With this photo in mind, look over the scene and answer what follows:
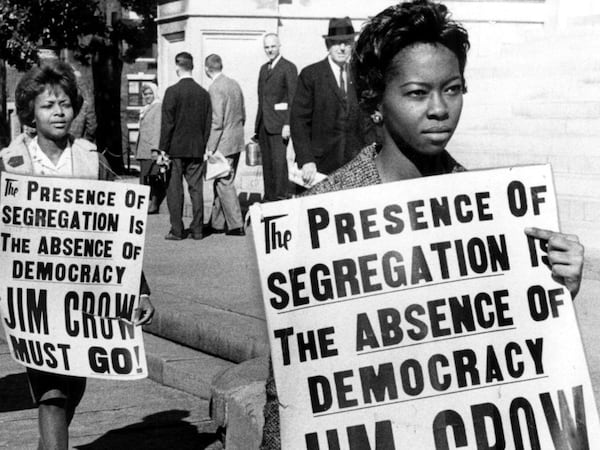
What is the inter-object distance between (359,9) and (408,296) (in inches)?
631

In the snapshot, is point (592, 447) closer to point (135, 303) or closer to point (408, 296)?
point (408, 296)

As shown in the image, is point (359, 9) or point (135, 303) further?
point (359, 9)

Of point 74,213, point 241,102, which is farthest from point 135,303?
point 241,102

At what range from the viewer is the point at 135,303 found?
5207mm

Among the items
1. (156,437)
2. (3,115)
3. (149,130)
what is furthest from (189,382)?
(3,115)

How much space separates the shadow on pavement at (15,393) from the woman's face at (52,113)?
225cm

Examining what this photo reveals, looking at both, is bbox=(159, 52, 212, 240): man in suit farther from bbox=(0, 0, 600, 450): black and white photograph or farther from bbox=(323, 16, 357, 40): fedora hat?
bbox=(323, 16, 357, 40): fedora hat

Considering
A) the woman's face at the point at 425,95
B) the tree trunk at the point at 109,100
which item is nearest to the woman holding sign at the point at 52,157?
the woman's face at the point at 425,95

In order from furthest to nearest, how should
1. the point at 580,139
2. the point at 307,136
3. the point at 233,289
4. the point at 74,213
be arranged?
the point at 580,139 < the point at 307,136 < the point at 233,289 < the point at 74,213

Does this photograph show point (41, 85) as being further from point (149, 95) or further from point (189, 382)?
point (149, 95)

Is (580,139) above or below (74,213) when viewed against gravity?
above

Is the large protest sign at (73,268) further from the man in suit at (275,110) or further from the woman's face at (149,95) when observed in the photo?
the woman's face at (149,95)

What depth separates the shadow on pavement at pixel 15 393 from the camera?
23.6ft

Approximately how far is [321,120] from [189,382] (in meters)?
3.41
